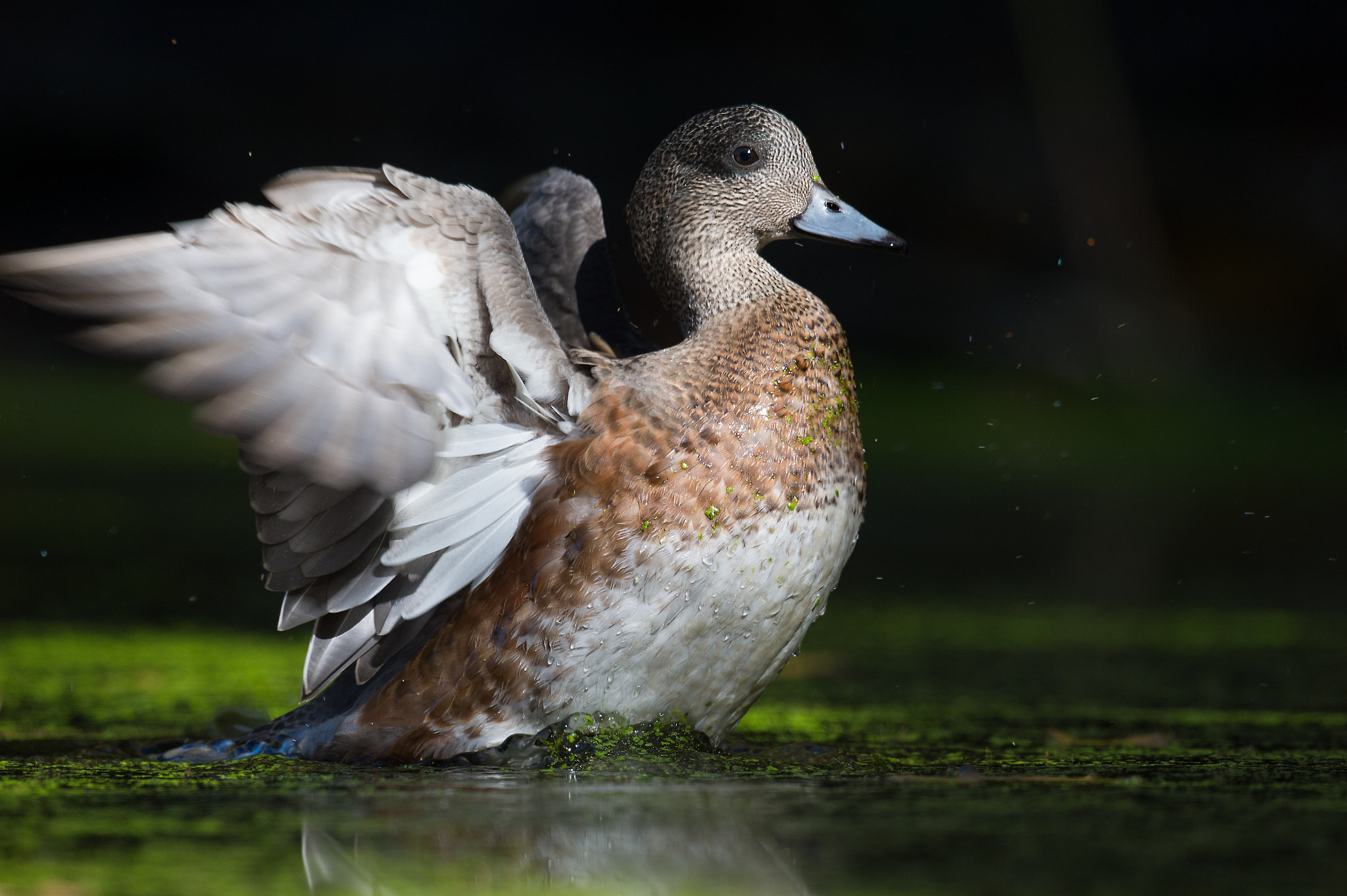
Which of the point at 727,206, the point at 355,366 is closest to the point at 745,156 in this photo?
the point at 727,206

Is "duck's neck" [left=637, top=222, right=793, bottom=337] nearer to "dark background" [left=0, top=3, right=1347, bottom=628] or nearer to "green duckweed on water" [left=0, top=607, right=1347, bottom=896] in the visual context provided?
"green duckweed on water" [left=0, top=607, right=1347, bottom=896]

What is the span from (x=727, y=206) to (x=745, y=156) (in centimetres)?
13

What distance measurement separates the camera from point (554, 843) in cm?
217

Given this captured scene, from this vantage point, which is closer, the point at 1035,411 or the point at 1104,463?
the point at 1104,463

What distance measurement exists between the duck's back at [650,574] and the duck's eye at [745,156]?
0.58 m

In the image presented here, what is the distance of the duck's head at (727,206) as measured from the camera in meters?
3.41

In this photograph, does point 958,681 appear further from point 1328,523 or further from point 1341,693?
point 1328,523

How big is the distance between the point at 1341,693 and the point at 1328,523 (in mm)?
3148

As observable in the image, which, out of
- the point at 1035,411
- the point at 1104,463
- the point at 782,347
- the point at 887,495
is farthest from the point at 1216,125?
the point at 782,347

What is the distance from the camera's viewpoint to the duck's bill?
3494 mm

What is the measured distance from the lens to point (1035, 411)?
1041 cm

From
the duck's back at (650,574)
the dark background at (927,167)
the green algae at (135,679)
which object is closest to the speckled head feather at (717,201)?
the duck's back at (650,574)

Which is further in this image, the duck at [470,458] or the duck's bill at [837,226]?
the duck's bill at [837,226]

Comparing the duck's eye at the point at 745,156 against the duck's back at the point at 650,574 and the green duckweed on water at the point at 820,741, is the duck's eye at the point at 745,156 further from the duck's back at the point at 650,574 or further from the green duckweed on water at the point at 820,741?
the green duckweed on water at the point at 820,741
